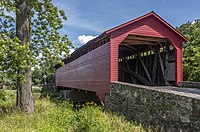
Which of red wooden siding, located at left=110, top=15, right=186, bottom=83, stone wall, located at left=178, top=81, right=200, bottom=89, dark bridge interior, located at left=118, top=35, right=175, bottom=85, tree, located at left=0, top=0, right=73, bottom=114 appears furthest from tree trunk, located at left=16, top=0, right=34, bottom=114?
stone wall, located at left=178, top=81, right=200, bottom=89

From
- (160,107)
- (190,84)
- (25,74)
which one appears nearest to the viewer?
(160,107)

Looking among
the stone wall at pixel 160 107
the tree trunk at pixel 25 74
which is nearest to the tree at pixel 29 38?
the tree trunk at pixel 25 74

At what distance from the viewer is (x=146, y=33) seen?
420 inches

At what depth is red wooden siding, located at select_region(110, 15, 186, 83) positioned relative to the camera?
384 inches

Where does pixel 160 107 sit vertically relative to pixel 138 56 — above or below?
below

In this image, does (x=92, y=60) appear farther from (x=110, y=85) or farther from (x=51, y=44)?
(x=51, y=44)

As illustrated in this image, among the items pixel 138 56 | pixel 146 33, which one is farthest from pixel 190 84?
pixel 138 56

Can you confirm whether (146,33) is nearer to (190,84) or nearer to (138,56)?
(190,84)

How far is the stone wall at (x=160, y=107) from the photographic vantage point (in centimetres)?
436

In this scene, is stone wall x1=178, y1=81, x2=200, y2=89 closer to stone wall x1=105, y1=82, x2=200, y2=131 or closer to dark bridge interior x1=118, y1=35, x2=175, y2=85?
dark bridge interior x1=118, y1=35, x2=175, y2=85

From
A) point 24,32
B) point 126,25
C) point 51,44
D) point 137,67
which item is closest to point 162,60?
point 137,67

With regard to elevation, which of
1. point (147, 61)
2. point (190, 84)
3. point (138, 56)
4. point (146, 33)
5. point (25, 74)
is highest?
point (146, 33)

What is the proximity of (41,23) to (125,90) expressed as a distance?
476 centimetres

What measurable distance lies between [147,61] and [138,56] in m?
1.19
